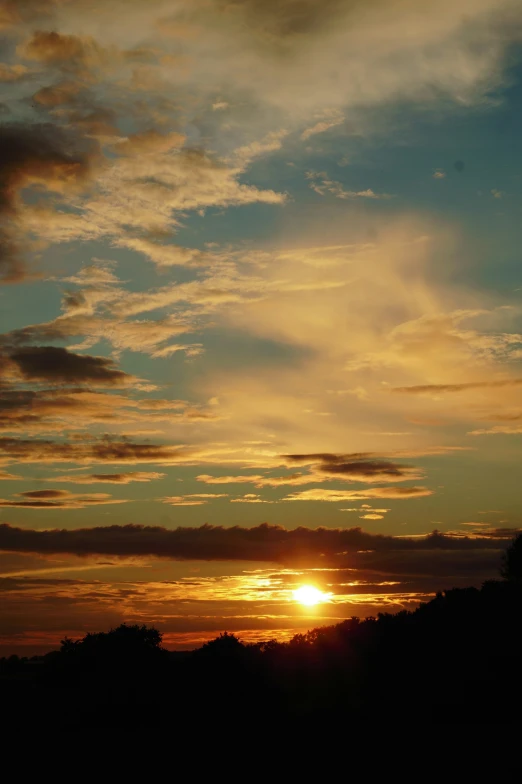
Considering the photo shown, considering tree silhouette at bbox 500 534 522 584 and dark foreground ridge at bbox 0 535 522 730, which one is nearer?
dark foreground ridge at bbox 0 535 522 730

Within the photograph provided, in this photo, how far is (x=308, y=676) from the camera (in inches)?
1661

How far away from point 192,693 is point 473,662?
14.5 m

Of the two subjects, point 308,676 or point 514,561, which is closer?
point 308,676

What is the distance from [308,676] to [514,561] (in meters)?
58.0

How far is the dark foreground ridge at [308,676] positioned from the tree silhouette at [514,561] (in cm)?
4263

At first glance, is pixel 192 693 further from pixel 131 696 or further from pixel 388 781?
pixel 388 781

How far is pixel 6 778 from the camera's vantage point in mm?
30875

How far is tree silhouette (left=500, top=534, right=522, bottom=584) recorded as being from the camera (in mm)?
92312

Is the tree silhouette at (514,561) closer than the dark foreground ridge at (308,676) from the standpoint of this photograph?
No

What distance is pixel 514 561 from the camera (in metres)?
93.6

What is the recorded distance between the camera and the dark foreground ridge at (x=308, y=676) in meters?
38.4

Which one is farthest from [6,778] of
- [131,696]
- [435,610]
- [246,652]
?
[435,610]

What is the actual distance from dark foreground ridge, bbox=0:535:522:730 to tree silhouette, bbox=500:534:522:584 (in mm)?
42633

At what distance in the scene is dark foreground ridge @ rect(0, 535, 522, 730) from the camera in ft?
126
